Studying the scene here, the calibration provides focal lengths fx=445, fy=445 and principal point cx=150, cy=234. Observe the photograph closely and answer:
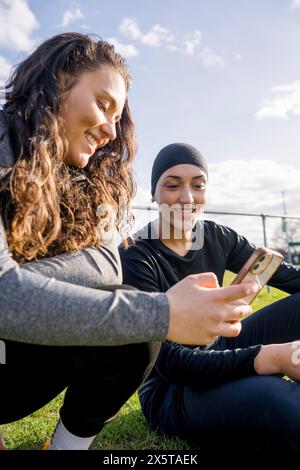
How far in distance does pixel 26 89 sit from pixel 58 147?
0.70ft

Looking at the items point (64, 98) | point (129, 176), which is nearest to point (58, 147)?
point (64, 98)

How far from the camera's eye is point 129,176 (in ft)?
5.53

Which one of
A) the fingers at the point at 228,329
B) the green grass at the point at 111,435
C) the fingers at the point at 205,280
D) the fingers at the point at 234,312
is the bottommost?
the green grass at the point at 111,435

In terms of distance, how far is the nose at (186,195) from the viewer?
81.0 inches

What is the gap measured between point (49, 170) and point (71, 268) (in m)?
0.27

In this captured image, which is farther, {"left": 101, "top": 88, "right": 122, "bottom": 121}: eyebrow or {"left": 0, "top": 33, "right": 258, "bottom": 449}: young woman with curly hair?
{"left": 101, "top": 88, "right": 122, "bottom": 121}: eyebrow

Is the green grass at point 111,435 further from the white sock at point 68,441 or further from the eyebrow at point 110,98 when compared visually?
the eyebrow at point 110,98

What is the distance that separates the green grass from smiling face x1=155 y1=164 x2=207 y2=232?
35.7 inches

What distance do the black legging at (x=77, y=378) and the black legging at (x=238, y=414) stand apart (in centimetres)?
37

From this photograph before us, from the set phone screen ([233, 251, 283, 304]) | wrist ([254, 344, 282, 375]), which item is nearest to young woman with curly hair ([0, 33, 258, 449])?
phone screen ([233, 251, 283, 304])

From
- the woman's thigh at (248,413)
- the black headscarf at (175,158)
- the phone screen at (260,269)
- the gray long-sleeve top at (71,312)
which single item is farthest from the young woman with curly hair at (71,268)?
the black headscarf at (175,158)

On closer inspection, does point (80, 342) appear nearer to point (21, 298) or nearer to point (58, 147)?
point (21, 298)

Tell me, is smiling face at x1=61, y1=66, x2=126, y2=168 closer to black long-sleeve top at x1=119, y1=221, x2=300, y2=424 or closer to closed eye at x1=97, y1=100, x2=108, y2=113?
closed eye at x1=97, y1=100, x2=108, y2=113

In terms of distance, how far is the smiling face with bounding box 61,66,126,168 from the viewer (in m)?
1.23
